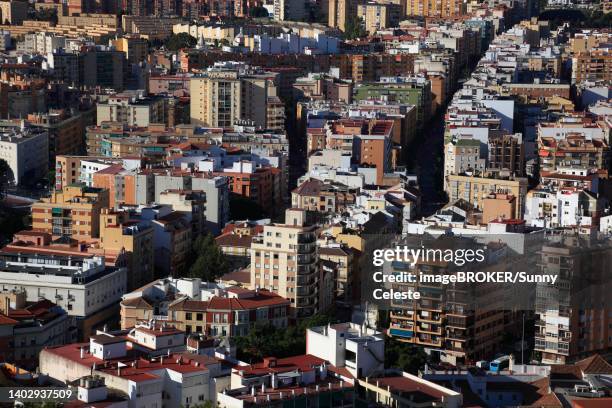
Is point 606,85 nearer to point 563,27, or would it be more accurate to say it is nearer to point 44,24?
point 563,27

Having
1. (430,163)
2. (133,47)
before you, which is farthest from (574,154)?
(133,47)

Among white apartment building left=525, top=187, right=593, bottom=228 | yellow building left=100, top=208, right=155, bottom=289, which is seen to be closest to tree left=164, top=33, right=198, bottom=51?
white apartment building left=525, top=187, right=593, bottom=228

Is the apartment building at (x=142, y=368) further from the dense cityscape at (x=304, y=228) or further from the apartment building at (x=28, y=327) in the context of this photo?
the apartment building at (x=28, y=327)

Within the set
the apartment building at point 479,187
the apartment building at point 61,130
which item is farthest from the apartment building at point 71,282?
the apartment building at point 61,130

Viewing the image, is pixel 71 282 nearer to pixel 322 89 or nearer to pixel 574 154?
pixel 574 154

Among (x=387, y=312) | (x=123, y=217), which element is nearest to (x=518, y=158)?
(x=123, y=217)

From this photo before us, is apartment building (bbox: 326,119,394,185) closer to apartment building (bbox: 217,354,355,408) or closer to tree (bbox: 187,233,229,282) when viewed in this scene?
tree (bbox: 187,233,229,282)
